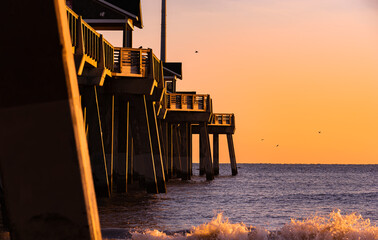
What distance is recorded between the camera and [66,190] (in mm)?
3404

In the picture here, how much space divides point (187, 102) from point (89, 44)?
68.1 ft

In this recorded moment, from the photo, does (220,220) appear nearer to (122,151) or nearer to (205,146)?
(122,151)

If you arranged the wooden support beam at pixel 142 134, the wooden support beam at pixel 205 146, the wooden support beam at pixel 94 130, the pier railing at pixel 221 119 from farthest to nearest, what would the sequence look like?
the pier railing at pixel 221 119
the wooden support beam at pixel 205 146
the wooden support beam at pixel 142 134
the wooden support beam at pixel 94 130

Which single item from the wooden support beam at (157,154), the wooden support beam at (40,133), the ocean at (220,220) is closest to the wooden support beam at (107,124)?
the ocean at (220,220)

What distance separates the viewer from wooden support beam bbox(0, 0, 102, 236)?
11.1 feet

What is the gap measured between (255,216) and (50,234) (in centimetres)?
2092

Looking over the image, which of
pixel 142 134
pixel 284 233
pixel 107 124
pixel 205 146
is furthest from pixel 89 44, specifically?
pixel 205 146

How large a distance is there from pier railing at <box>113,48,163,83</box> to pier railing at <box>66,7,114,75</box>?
595mm

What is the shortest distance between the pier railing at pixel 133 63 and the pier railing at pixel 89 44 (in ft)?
1.95

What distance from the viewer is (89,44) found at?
18281 mm

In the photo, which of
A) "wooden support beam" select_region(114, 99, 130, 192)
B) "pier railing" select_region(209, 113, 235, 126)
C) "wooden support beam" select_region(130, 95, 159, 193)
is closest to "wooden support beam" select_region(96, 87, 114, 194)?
"wooden support beam" select_region(130, 95, 159, 193)

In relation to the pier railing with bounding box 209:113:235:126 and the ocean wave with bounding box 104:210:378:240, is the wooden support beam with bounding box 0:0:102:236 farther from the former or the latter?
the pier railing with bounding box 209:113:235:126

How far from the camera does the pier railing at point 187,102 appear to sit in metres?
37.8

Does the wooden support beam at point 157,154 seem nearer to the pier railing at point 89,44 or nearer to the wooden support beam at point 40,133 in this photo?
the pier railing at point 89,44
